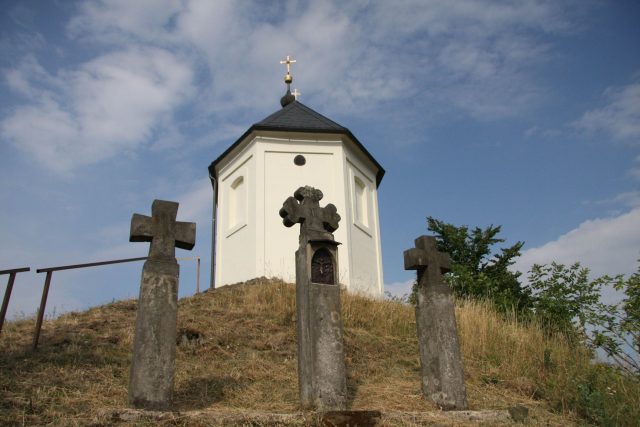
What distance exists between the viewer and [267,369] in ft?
29.3

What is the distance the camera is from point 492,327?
35.4 ft

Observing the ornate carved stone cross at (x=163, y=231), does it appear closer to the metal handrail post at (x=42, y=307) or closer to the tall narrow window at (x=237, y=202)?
the metal handrail post at (x=42, y=307)

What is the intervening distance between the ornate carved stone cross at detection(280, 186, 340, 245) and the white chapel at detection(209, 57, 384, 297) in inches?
363

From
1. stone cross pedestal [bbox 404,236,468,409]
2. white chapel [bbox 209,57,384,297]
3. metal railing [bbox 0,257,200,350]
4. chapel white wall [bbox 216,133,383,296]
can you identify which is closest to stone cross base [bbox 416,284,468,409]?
stone cross pedestal [bbox 404,236,468,409]

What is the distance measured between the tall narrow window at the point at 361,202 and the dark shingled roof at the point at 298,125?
101cm

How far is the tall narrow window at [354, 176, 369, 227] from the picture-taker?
66.1 feet

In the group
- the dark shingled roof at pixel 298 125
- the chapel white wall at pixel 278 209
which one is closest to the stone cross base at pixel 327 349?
the chapel white wall at pixel 278 209

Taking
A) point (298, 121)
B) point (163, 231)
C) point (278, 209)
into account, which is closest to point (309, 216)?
point (163, 231)

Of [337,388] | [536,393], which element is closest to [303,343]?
[337,388]

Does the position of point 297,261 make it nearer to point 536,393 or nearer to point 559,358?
point 536,393

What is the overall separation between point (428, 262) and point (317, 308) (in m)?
1.92

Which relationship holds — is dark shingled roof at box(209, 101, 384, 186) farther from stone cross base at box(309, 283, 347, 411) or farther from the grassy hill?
stone cross base at box(309, 283, 347, 411)

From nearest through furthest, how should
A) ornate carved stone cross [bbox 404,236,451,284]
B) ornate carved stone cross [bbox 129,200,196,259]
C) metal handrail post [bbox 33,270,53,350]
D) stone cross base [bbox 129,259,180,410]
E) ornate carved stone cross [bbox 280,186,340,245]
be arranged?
stone cross base [bbox 129,259,180,410], ornate carved stone cross [bbox 129,200,196,259], ornate carved stone cross [bbox 280,186,340,245], ornate carved stone cross [bbox 404,236,451,284], metal handrail post [bbox 33,270,53,350]

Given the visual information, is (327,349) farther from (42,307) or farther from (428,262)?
(42,307)
